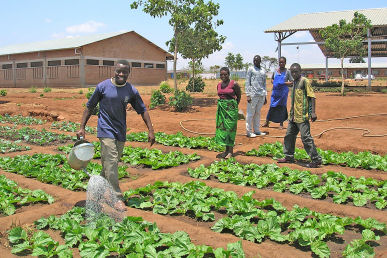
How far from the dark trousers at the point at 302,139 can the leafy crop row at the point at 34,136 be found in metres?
5.64

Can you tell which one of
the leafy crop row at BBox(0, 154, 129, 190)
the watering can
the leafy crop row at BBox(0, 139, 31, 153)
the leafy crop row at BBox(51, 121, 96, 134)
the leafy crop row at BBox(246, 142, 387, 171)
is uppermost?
the watering can

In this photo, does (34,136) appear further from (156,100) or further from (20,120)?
(156,100)

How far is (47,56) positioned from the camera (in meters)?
28.8

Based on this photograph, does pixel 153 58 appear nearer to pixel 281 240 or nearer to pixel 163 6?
pixel 163 6

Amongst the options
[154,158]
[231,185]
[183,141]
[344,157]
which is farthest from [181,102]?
[231,185]

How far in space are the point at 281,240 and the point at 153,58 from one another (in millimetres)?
29099

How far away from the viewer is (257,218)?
454 centimetres

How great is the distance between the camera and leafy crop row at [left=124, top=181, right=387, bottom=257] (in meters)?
3.69

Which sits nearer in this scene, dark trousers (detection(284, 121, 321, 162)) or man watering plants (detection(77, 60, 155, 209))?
man watering plants (detection(77, 60, 155, 209))

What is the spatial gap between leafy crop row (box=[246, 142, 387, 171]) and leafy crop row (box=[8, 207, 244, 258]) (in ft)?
13.1

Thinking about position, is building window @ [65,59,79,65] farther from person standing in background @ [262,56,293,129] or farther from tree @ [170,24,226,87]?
person standing in background @ [262,56,293,129]

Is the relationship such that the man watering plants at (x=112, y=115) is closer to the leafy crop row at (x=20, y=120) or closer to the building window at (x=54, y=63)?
the leafy crop row at (x=20, y=120)

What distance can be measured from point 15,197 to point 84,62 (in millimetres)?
22499

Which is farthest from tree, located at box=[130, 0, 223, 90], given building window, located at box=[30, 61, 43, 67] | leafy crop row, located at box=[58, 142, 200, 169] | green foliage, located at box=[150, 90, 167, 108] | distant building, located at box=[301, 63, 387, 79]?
distant building, located at box=[301, 63, 387, 79]
